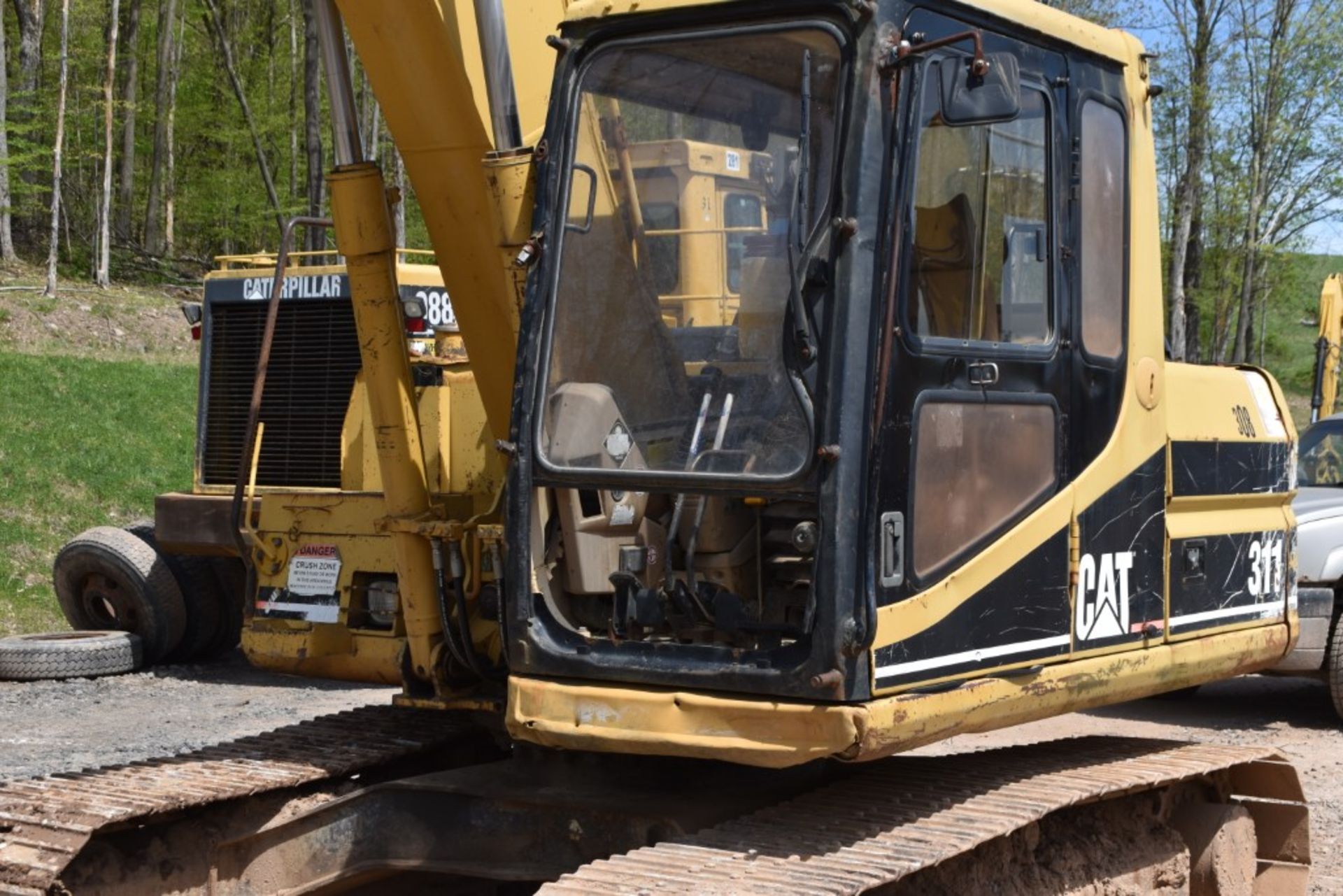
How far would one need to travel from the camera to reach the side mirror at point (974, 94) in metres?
4.03

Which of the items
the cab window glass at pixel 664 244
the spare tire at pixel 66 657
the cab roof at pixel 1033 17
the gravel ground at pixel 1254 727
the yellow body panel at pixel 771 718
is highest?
the cab roof at pixel 1033 17

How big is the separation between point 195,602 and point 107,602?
0.77 m

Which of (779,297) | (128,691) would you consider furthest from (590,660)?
(128,691)

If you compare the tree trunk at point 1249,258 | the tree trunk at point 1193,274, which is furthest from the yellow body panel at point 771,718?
the tree trunk at point 1193,274

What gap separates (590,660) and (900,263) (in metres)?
1.25

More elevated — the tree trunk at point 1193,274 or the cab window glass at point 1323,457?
the tree trunk at point 1193,274

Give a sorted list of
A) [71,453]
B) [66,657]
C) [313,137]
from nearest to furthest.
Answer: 1. [66,657]
2. [71,453]
3. [313,137]

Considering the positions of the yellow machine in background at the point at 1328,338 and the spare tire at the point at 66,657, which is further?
the yellow machine in background at the point at 1328,338

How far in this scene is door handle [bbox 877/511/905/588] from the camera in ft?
13.2

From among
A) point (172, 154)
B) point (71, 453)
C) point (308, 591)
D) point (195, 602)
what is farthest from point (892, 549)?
point (172, 154)

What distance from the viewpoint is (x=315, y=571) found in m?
7.48

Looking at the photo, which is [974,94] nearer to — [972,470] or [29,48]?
[972,470]

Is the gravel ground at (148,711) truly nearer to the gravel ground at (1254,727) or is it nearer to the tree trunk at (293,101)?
the gravel ground at (1254,727)

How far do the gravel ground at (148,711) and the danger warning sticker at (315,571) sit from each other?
47.1 inches
